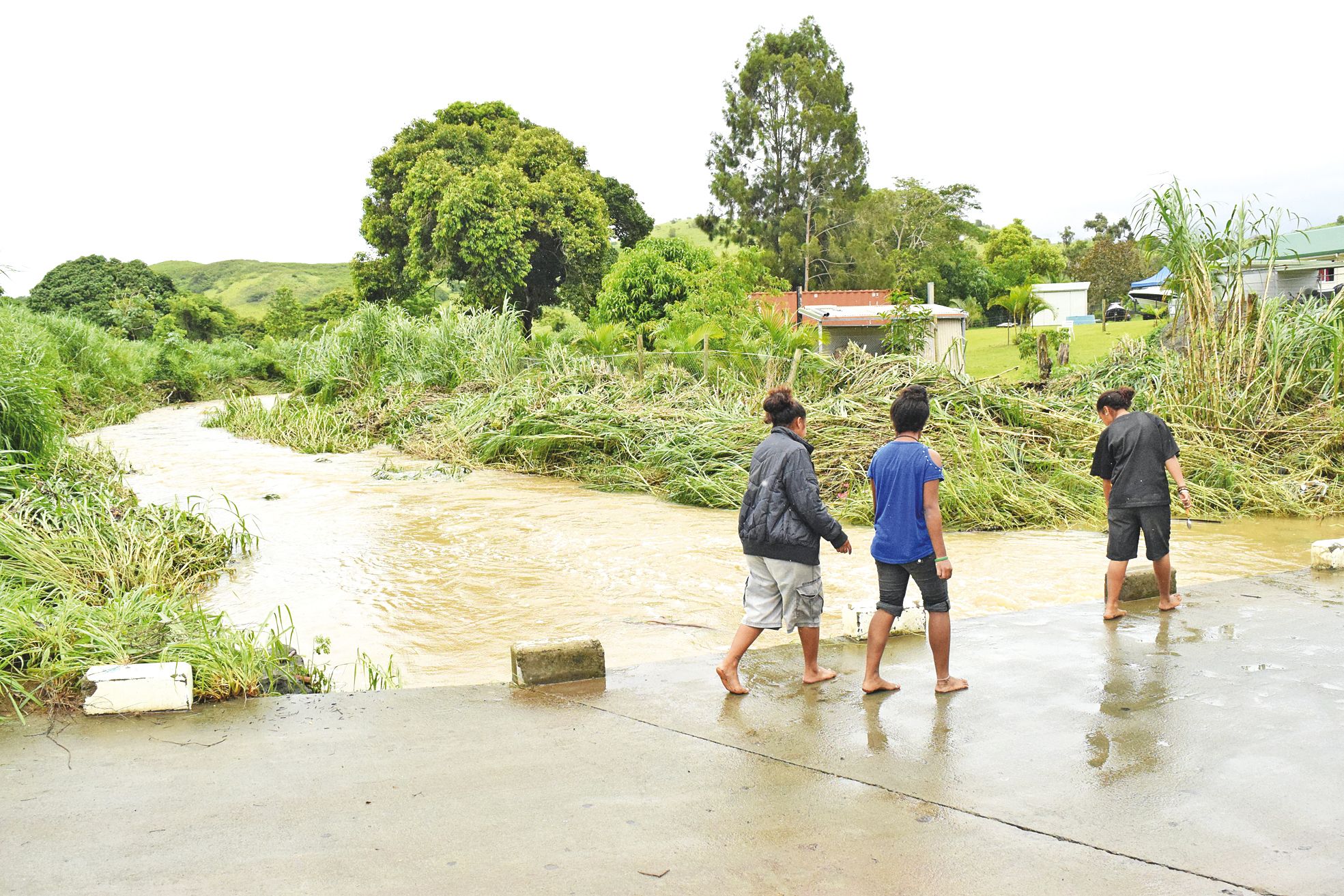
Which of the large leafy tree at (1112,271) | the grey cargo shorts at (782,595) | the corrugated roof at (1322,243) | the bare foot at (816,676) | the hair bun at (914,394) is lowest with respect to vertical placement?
the bare foot at (816,676)

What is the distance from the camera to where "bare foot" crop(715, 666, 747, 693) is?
16.7 ft

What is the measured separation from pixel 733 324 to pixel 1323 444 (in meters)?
10.8

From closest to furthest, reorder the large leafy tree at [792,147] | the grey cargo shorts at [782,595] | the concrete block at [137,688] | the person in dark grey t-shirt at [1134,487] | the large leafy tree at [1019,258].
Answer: the concrete block at [137,688], the grey cargo shorts at [782,595], the person in dark grey t-shirt at [1134,487], the large leafy tree at [792,147], the large leafy tree at [1019,258]

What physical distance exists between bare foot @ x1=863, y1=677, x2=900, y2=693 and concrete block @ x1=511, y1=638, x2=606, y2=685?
4.61ft

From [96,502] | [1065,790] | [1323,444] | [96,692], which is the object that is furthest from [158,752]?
[1323,444]

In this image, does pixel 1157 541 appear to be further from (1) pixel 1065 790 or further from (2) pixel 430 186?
(2) pixel 430 186

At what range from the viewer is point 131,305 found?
4631 centimetres

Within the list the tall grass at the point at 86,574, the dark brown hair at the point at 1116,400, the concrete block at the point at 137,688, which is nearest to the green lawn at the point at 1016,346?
the dark brown hair at the point at 1116,400

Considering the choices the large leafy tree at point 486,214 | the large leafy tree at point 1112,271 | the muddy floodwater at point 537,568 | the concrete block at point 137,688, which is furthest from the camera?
the large leafy tree at point 1112,271

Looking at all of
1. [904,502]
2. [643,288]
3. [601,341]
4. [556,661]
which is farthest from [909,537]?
[643,288]

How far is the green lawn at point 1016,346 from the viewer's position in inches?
1169

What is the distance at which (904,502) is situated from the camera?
4.92 m

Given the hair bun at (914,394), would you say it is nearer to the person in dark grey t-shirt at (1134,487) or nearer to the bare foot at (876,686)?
A: the bare foot at (876,686)

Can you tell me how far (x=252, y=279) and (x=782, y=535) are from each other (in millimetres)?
124049
